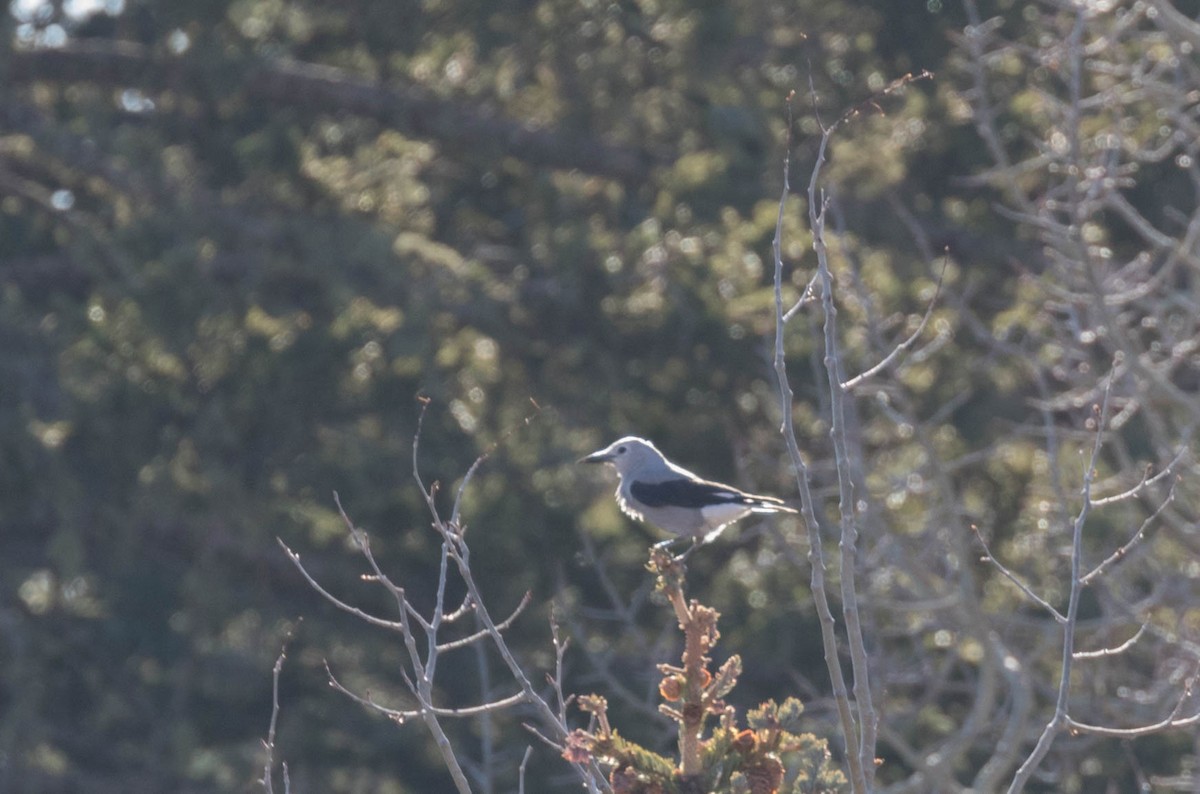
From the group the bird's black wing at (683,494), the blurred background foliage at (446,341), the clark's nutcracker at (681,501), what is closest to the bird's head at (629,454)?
the clark's nutcracker at (681,501)

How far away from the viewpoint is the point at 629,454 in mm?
8141

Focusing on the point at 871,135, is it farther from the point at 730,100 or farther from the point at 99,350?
the point at 99,350

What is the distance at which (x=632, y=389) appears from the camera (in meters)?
12.4

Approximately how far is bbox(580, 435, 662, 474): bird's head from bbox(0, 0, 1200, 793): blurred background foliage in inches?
101

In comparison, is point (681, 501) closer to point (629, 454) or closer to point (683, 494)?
point (683, 494)

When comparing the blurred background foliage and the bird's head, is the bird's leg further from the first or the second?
the blurred background foliage

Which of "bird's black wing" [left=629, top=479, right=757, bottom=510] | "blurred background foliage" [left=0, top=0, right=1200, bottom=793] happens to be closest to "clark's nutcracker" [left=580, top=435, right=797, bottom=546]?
"bird's black wing" [left=629, top=479, right=757, bottom=510]

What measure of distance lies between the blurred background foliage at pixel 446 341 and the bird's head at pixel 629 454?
8.39 feet

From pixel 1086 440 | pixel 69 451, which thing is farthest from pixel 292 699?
pixel 1086 440

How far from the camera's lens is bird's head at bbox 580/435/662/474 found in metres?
8.03

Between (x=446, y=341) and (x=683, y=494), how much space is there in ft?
15.9

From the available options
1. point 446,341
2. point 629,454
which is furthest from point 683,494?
point 446,341

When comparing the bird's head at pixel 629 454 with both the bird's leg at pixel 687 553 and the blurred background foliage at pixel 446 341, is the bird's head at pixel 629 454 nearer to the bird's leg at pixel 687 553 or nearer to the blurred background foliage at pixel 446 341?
the bird's leg at pixel 687 553

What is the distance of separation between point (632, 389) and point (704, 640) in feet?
27.7
